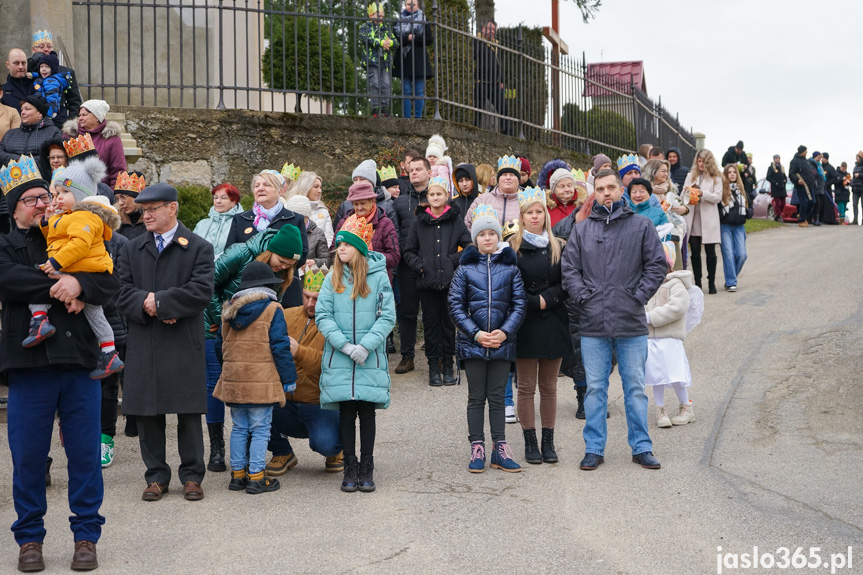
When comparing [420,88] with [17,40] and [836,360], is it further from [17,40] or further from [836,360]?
[836,360]

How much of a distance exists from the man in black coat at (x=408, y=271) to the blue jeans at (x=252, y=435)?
3921 mm

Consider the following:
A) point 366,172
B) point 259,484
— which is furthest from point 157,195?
point 366,172

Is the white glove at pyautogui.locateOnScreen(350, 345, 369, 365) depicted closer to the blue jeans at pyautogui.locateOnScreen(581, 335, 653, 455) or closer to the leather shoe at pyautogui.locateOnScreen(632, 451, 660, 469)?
the blue jeans at pyautogui.locateOnScreen(581, 335, 653, 455)

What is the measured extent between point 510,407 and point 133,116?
771 centimetres

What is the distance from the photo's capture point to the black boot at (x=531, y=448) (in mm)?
7719

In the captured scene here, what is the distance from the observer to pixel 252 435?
704cm

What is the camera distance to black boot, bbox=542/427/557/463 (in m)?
7.73

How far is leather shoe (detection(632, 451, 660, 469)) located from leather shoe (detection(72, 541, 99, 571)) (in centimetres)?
388

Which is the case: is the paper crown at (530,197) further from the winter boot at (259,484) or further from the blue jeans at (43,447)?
the blue jeans at (43,447)

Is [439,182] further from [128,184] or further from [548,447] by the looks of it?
[548,447]

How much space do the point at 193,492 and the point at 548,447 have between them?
2.62 metres

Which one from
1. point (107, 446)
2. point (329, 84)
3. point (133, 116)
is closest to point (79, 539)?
point (107, 446)

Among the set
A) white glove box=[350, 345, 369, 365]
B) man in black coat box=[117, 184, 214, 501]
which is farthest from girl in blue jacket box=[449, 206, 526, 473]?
man in black coat box=[117, 184, 214, 501]

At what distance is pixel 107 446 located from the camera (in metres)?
7.79
